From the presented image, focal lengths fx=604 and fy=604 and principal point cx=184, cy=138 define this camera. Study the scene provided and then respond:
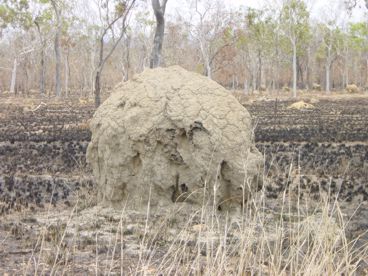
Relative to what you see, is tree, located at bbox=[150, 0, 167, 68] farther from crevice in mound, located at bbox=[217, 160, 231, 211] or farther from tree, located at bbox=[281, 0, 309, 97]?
tree, located at bbox=[281, 0, 309, 97]

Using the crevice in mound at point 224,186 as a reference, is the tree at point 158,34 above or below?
above

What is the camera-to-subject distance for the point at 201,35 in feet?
135

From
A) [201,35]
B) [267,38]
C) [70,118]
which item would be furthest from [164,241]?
[267,38]

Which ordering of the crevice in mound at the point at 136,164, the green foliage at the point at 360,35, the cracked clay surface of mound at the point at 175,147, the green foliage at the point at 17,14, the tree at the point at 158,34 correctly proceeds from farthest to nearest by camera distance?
the green foliage at the point at 360,35, the green foliage at the point at 17,14, the tree at the point at 158,34, the crevice in mound at the point at 136,164, the cracked clay surface of mound at the point at 175,147

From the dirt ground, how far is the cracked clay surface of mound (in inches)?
13.4

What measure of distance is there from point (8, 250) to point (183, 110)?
101 inches

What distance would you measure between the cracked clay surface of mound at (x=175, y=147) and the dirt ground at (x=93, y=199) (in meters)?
0.34

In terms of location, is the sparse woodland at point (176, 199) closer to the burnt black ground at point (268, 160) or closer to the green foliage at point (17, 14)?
the burnt black ground at point (268, 160)

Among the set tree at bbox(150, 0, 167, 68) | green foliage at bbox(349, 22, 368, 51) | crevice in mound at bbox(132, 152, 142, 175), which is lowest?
crevice in mound at bbox(132, 152, 142, 175)

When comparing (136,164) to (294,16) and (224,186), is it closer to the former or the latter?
(224,186)

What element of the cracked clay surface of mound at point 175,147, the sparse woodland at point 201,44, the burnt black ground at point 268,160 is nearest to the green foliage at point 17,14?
the sparse woodland at point 201,44

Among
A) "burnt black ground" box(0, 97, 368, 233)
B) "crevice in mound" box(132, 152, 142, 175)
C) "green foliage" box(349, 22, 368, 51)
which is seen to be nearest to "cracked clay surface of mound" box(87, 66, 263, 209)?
"crevice in mound" box(132, 152, 142, 175)

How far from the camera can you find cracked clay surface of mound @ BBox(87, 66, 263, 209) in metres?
6.85

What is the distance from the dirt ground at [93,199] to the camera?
5.18 metres
